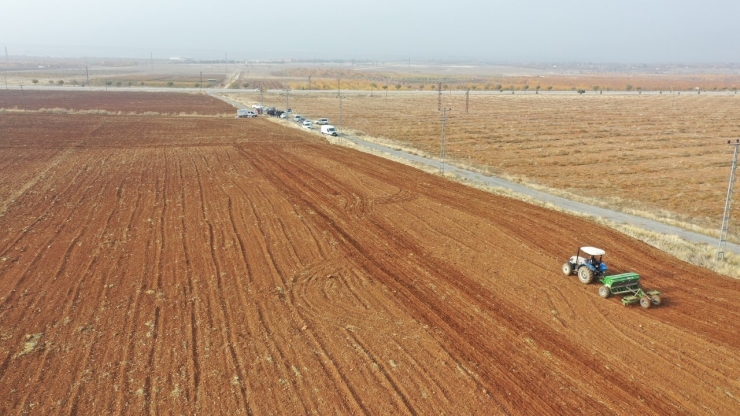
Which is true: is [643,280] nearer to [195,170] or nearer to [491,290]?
[491,290]

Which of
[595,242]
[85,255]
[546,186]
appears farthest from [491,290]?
[546,186]

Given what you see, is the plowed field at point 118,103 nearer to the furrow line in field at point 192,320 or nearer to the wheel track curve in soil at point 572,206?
the wheel track curve in soil at point 572,206

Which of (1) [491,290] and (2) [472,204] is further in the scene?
(2) [472,204]

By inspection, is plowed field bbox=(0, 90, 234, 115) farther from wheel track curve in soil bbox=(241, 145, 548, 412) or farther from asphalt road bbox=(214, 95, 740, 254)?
asphalt road bbox=(214, 95, 740, 254)

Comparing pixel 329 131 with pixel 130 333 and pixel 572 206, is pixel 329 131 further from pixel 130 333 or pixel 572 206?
pixel 130 333

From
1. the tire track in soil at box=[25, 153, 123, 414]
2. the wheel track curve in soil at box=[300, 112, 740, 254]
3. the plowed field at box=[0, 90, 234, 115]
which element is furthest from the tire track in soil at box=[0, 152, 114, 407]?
the plowed field at box=[0, 90, 234, 115]

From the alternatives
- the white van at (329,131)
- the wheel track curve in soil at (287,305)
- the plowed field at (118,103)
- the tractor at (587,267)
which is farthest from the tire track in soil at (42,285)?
the plowed field at (118,103)
